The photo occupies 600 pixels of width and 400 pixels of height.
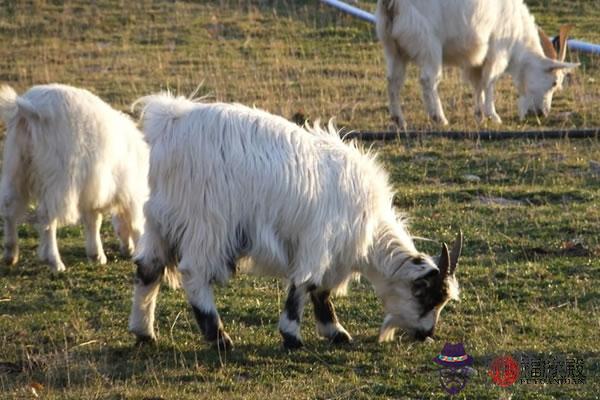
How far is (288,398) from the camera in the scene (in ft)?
20.9

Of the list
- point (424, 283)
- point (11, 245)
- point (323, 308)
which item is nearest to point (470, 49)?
point (11, 245)

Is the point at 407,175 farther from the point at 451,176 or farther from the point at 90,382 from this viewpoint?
the point at 90,382

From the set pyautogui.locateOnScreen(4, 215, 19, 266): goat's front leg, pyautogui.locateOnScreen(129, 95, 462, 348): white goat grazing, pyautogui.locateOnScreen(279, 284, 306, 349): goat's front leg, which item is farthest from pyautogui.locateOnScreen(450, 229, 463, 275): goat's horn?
pyautogui.locateOnScreen(4, 215, 19, 266): goat's front leg

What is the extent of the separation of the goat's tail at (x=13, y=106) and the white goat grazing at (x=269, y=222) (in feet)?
6.05

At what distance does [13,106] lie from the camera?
909cm

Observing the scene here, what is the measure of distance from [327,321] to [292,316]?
33cm

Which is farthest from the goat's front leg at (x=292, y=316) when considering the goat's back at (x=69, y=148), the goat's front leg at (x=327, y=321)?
the goat's back at (x=69, y=148)

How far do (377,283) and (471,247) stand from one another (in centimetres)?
214

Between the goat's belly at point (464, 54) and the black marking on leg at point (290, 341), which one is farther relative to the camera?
the goat's belly at point (464, 54)

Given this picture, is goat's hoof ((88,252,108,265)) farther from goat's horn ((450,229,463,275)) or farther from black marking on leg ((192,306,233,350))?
goat's horn ((450,229,463,275))

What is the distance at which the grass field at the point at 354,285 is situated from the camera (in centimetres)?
682

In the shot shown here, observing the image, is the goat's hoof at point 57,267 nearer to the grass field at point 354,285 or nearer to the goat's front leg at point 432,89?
the grass field at point 354,285

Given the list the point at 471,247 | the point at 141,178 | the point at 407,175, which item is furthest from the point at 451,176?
the point at 141,178

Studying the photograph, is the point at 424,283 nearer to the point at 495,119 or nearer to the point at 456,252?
the point at 456,252
